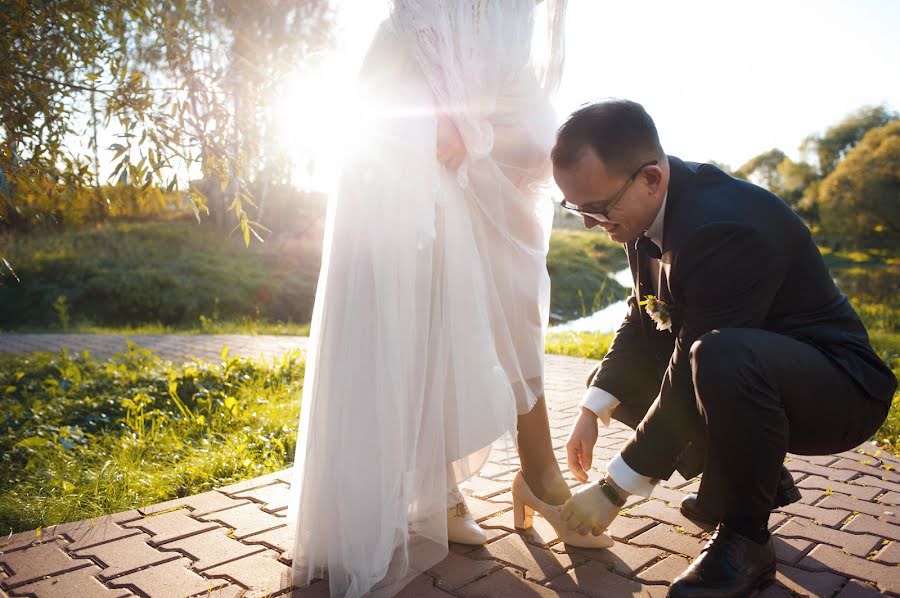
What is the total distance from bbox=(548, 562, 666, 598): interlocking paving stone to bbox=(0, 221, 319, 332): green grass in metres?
8.39

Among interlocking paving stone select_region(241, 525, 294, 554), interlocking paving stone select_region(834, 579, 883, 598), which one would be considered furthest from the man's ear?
interlocking paving stone select_region(241, 525, 294, 554)

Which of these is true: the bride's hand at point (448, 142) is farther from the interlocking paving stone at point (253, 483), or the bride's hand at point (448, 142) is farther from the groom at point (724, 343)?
the interlocking paving stone at point (253, 483)

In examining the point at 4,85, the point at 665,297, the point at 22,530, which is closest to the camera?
the point at 665,297

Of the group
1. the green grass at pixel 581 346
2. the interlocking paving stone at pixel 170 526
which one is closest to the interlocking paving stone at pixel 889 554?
the interlocking paving stone at pixel 170 526

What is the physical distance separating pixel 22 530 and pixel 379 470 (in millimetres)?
1518

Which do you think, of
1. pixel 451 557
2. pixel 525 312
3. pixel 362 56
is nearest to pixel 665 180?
pixel 525 312

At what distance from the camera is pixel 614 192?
1914 millimetres

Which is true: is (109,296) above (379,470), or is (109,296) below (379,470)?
below

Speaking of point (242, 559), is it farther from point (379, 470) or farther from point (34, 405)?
point (34, 405)

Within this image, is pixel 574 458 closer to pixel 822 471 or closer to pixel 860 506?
pixel 860 506

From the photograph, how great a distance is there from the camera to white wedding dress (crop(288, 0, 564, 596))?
6.32 ft

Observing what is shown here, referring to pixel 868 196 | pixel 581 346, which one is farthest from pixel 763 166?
pixel 581 346

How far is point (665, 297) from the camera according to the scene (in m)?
2.07

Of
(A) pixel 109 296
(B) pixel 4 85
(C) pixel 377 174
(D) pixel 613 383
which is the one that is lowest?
(A) pixel 109 296
